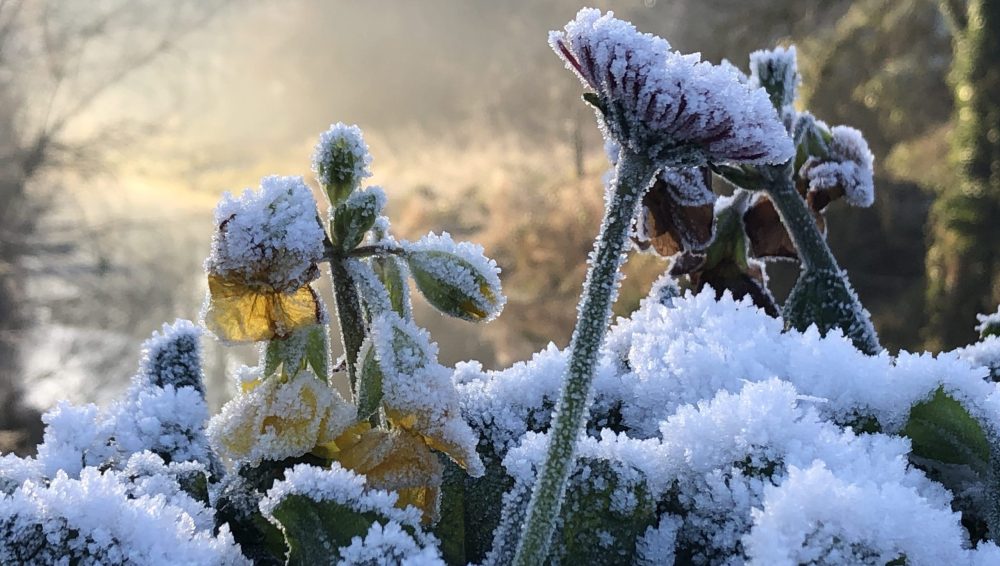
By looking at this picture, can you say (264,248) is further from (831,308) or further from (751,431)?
(831,308)

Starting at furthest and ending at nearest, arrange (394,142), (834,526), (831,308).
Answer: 1. (394,142)
2. (831,308)
3. (834,526)

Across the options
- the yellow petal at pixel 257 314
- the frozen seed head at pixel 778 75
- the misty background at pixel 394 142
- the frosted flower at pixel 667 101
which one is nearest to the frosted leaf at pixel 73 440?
the yellow petal at pixel 257 314

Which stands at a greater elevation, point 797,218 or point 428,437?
point 797,218

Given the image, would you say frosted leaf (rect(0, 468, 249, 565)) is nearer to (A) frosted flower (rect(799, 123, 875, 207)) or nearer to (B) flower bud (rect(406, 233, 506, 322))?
(B) flower bud (rect(406, 233, 506, 322))

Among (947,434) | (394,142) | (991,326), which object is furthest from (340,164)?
(394,142)

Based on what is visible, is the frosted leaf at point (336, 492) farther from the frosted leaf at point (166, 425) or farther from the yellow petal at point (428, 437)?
A: the frosted leaf at point (166, 425)

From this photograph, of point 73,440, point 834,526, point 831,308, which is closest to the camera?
point 834,526
